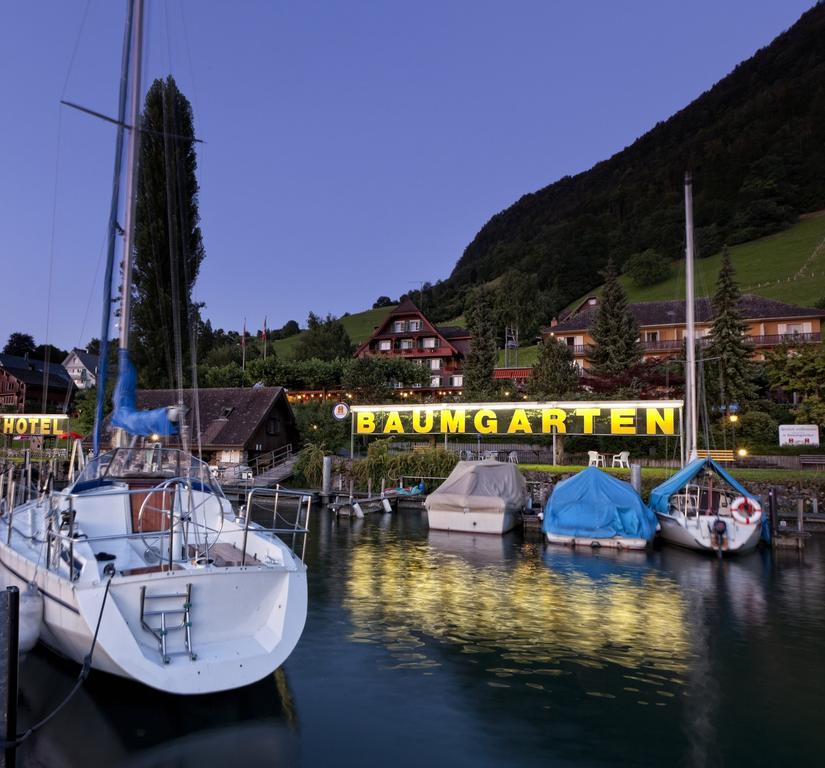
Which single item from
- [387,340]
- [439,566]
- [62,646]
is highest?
[387,340]

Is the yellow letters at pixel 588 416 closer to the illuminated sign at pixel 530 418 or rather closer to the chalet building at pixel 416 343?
the illuminated sign at pixel 530 418

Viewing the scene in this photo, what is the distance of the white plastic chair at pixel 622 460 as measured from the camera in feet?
129

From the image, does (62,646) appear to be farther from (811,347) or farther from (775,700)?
(811,347)

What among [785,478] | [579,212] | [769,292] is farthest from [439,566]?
[579,212]

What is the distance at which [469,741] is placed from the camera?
9453 millimetres

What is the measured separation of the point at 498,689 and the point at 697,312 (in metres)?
75.3

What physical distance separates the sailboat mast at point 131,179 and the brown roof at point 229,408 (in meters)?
31.1

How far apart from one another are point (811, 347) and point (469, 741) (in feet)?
155

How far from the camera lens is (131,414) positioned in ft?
51.4

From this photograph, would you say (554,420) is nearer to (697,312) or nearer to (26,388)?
(697,312)

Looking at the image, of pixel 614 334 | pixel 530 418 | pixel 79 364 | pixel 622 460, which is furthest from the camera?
pixel 79 364

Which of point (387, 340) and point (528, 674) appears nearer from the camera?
point (528, 674)

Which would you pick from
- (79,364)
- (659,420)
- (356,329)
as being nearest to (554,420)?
(659,420)

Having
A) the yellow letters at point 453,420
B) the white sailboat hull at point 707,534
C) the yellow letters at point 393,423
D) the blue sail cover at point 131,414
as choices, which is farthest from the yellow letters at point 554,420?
the blue sail cover at point 131,414
